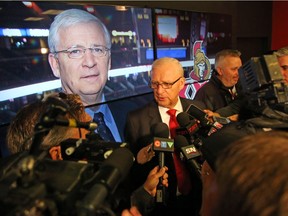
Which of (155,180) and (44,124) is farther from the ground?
(44,124)

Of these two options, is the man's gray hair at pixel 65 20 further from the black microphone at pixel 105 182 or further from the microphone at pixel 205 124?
the black microphone at pixel 105 182

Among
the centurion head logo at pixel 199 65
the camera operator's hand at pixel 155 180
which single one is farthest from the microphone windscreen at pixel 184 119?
the centurion head logo at pixel 199 65

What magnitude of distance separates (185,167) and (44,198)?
3.56ft

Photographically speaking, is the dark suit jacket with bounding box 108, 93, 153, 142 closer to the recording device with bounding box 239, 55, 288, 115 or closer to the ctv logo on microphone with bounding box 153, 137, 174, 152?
the ctv logo on microphone with bounding box 153, 137, 174, 152

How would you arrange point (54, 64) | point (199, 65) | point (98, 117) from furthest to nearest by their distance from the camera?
point (199, 65) → point (98, 117) → point (54, 64)

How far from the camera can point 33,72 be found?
1.82 meters

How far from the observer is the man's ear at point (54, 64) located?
1.91 meters

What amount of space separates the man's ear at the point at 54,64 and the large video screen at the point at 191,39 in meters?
1.12

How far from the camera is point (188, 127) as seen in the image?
1197mm

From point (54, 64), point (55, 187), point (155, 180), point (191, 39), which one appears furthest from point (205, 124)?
point (191, 39)

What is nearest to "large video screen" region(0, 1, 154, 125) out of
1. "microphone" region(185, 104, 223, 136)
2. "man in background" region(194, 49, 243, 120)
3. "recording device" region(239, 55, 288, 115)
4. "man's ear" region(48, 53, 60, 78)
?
"man's ear" region(48, 53, 60, 78)

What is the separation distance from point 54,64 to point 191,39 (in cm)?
181

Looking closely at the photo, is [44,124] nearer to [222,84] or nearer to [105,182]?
[105,182]

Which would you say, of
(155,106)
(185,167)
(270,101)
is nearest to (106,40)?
(155,106)
